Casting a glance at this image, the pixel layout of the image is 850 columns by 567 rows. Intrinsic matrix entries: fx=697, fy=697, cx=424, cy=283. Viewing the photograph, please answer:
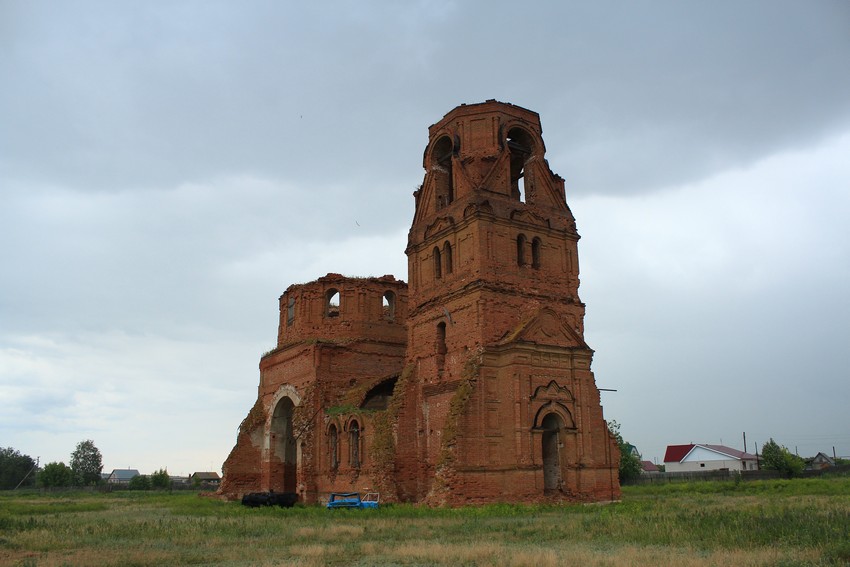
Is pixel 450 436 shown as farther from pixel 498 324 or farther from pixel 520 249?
pixel 520 249

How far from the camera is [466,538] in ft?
52.3

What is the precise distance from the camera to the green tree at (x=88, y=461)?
292 feet

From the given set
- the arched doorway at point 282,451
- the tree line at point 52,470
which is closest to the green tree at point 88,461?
the tree line at point 52,470

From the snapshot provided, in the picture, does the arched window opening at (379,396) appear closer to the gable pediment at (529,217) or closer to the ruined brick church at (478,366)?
the ruined brick church at (478,366)

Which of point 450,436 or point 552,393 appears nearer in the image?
point 450,436

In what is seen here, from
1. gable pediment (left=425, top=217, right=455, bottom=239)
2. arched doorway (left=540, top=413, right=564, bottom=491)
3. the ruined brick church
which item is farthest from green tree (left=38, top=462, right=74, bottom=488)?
arched doorway (left=540, top=413, right=564, bottom=491)

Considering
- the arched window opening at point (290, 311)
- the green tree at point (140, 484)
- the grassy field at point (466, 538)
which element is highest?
the arched window opening at point (290, 311)

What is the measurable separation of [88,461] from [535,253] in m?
83.9

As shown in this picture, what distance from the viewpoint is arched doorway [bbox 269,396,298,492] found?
120ft

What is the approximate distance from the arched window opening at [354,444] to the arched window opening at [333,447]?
53.8 inches

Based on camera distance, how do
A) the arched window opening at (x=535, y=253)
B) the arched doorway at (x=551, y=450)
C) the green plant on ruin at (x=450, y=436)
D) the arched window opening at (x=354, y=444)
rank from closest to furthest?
the green plant on ruin at (x=450, y=436) < the arched doorway at (x=551, y=450) < the arched window opening at (x=535, y=253) < the arched window opening at (x=354, y=444)

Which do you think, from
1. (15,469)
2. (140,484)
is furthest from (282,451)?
(15,469)

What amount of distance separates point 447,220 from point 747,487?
22.5 meters

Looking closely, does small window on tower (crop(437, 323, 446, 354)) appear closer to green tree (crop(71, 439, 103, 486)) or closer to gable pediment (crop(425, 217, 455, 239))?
gable pediment (crop(425, 217, 455, 239))
